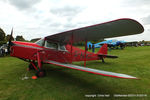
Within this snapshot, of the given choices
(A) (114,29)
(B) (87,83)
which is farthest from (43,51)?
(A) (114,29)

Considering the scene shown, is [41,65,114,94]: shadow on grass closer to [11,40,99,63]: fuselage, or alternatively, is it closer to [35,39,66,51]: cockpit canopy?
[11,40,99,63]: fuselage

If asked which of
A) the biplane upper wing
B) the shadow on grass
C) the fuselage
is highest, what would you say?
the biplane upper wing

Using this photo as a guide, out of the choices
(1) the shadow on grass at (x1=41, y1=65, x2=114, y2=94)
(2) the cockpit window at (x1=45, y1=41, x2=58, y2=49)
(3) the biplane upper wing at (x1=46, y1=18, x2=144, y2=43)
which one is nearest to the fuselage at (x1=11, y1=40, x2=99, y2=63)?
(2) the cockpit window at (x1=45, y1=41, x2=58, y2=49)

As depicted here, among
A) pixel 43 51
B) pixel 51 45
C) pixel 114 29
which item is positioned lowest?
pixel 43 51

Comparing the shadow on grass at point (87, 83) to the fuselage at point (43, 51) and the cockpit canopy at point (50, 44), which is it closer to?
the fuselage at point (43, 51)

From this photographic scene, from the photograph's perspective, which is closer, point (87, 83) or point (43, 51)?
point (87, 83)

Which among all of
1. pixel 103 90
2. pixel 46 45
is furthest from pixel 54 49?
pixel 103 90

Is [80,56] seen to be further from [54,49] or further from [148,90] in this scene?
[148,90]

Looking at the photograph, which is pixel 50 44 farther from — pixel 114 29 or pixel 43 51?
pixel 114 29

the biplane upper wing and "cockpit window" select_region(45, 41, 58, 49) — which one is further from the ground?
the biplane upper wing

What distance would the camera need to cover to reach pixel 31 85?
146 inches

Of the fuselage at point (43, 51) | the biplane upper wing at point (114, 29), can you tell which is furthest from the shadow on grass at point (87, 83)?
the biplane upper wing at point (114, 29)

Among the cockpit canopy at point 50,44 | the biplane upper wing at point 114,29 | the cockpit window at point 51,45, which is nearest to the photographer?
the biplane upper wing at point 114,29

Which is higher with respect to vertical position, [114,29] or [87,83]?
[114,29]
